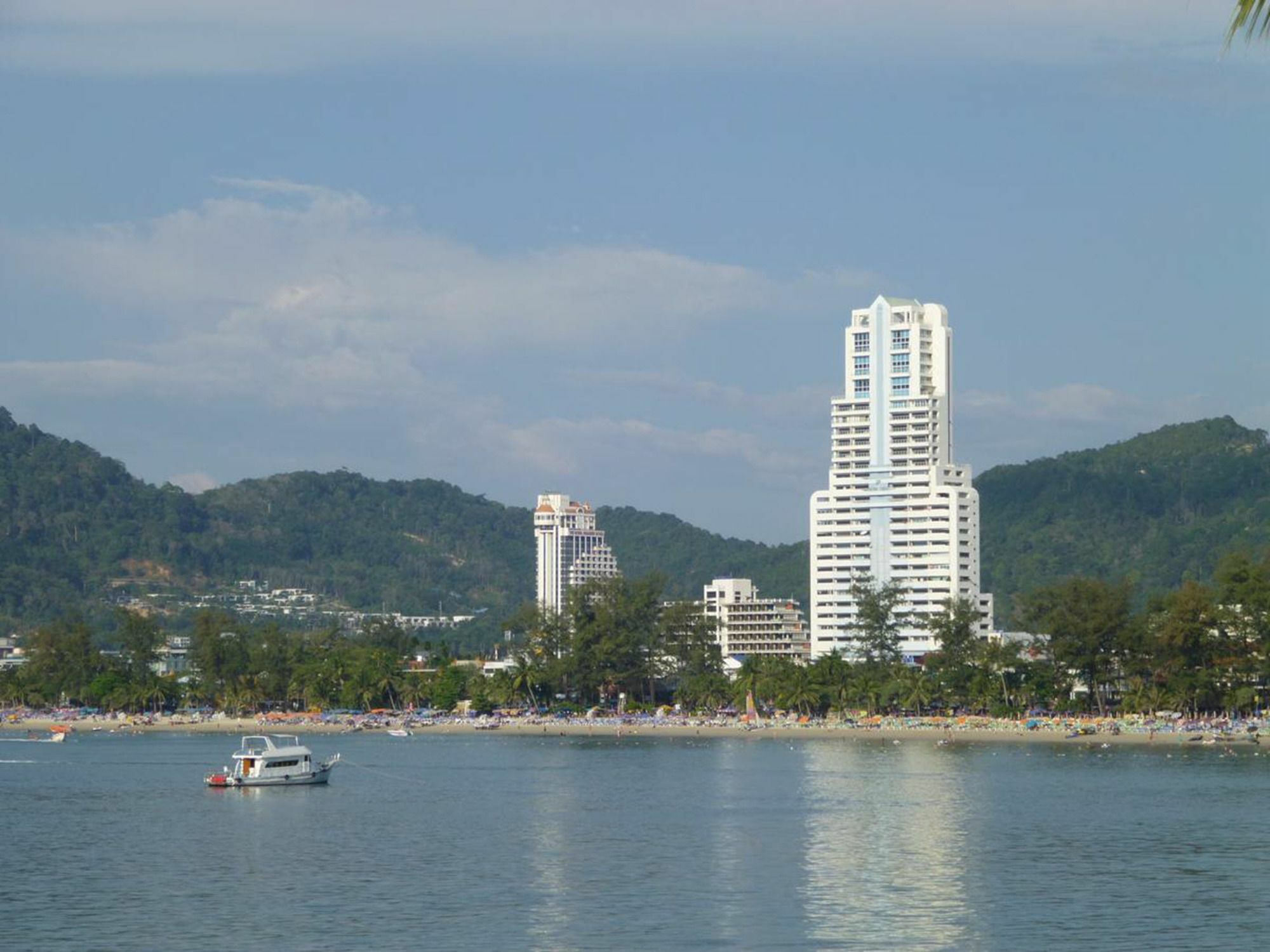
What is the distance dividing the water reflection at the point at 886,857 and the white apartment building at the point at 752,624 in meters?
95.2

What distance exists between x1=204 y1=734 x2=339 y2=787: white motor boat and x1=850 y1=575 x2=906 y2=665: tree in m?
69.2

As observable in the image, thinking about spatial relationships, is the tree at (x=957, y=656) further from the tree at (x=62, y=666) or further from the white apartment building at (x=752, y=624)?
the tree at (x=62, y=666)

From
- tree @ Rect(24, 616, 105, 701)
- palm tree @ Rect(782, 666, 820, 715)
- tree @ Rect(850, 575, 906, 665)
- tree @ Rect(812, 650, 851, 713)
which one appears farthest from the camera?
tree @ Rect(24, 616, 105, 701)

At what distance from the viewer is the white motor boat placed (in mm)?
81500

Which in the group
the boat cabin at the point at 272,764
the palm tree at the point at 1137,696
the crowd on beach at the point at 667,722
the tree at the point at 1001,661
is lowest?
the boat cabin at the point at 272,764

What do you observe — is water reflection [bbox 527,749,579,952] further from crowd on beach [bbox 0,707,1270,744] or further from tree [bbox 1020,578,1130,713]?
tree [bbox 1020,578,1130,713]

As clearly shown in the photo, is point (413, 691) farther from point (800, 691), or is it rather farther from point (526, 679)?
point (800, 691)

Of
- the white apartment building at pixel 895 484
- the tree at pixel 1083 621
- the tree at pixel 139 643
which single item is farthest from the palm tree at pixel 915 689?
the tree at pixel 139 643

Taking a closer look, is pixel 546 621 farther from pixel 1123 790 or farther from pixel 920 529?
pixel 1123 790

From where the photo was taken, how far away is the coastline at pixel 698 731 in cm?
11438

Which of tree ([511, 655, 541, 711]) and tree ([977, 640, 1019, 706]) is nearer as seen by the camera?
tree ([977, 640, 1019, 706])

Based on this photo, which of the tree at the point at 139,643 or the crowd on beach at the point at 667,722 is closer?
the crowd on beach at the point at 667,722

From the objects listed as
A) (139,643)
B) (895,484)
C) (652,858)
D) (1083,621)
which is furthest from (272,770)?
(895,484)

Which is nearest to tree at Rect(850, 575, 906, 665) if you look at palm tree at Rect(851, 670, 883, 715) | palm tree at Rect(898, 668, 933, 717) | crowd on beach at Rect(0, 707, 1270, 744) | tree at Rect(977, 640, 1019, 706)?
palm tree at Rect(851, 670, 883, 715)
